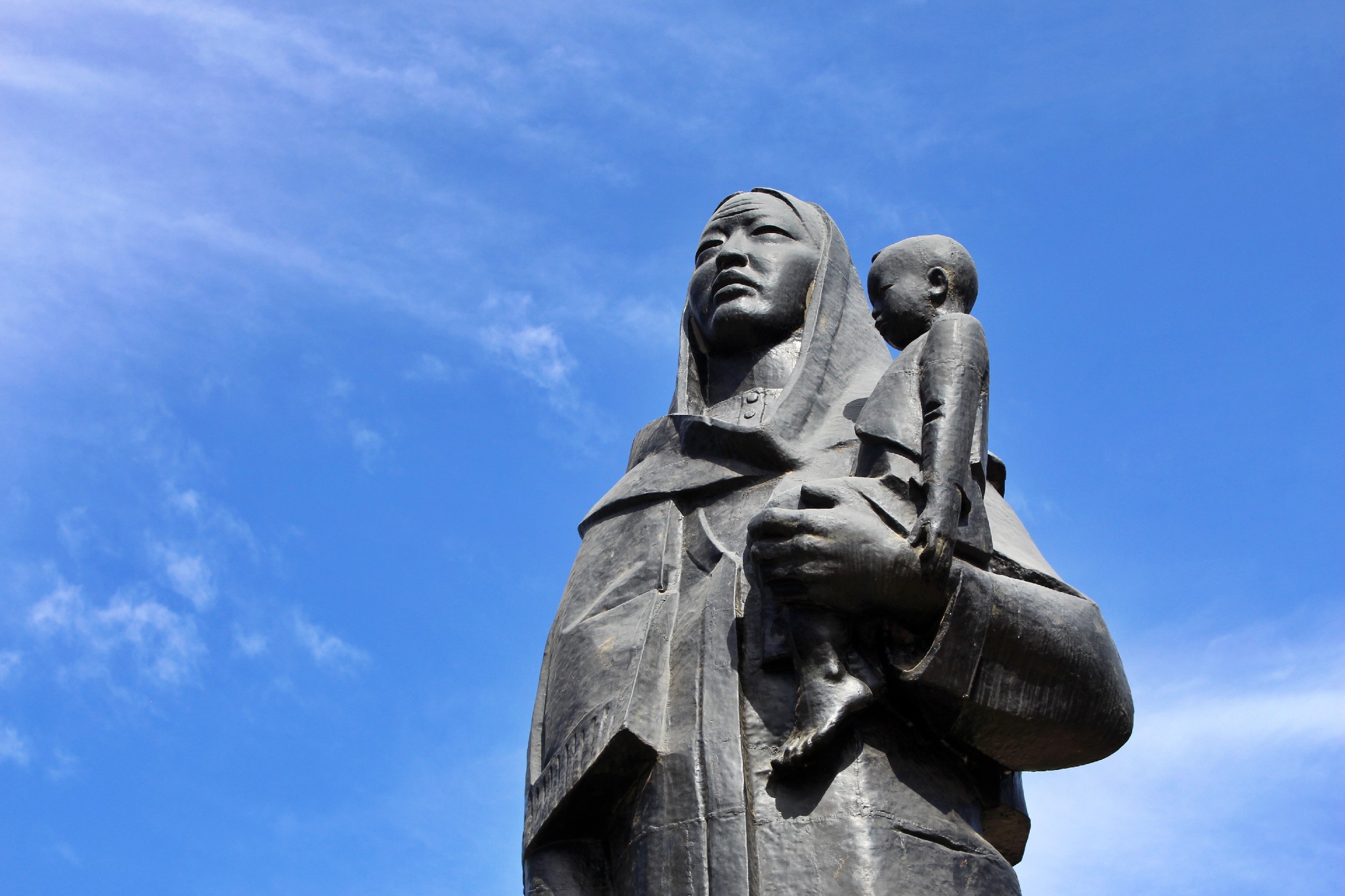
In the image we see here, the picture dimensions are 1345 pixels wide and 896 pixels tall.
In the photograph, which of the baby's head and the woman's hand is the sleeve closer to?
the woman's hand

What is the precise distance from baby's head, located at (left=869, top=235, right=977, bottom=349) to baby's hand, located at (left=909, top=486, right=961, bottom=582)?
46.9 inches

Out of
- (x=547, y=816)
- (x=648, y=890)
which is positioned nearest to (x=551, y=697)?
(x=547, y=816)

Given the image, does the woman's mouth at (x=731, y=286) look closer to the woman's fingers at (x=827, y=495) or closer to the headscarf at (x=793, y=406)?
the headscarf at (x=793, y=406)

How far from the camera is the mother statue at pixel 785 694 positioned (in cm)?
575

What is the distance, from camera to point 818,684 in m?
5.83

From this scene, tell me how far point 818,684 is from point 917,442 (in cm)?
111

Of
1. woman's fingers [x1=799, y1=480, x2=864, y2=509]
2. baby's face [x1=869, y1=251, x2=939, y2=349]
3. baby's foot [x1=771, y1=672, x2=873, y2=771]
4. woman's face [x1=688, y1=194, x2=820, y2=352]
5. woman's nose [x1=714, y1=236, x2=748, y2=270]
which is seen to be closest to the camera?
baby's foot [x1=771, y1=672, x2=873, y2=771]

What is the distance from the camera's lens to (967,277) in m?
7.03

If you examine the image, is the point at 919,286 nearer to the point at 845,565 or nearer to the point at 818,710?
the point at 845,565

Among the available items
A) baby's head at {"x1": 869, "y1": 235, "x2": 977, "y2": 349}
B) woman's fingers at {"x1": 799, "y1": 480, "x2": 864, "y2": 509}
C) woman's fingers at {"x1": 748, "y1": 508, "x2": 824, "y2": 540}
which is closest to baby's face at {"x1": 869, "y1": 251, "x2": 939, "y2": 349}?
baby's head at {"x1": 869, "y1": 235, "x2": 977, "y2": 349}

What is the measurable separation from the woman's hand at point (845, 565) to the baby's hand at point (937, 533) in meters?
0.04

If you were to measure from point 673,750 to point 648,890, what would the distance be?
53 cm

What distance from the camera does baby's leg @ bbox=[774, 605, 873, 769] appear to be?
5.72 metres

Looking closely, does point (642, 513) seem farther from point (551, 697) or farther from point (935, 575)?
point (935, 575)
